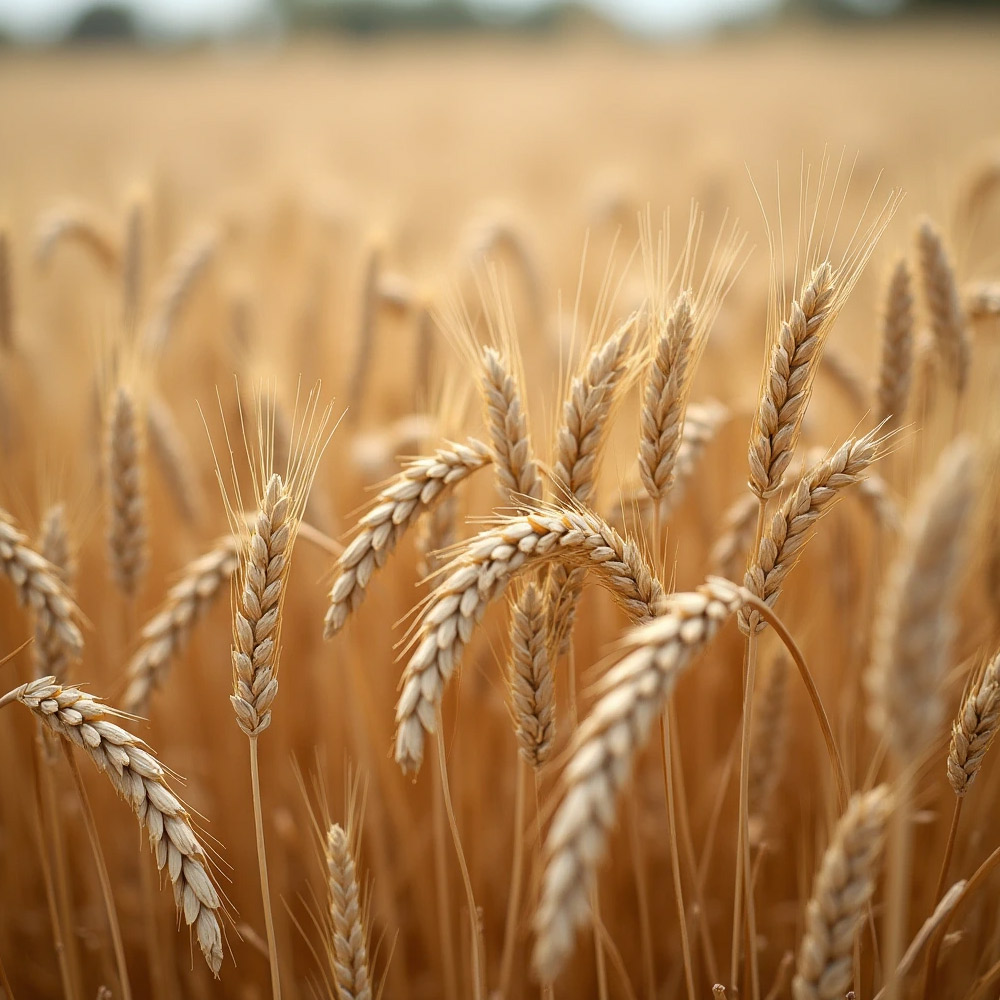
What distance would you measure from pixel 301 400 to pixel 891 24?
26.4 metres

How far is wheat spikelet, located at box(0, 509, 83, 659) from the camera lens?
1236 millimetres

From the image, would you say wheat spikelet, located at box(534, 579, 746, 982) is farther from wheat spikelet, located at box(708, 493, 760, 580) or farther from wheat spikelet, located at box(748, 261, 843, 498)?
wheat spikelet, located at box(708, 493, 760, 580)

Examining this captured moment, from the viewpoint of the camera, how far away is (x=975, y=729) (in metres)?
1.08

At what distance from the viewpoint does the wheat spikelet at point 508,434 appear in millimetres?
1194

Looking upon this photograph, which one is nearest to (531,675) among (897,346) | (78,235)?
(897,346)

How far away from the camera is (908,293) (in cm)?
151

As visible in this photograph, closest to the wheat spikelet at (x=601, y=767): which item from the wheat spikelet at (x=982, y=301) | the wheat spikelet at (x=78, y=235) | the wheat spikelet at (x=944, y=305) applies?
the wheat spikelet at (x=944, y=305)

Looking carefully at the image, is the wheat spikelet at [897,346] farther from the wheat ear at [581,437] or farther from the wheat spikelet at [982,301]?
the wheat ear at [581,437]

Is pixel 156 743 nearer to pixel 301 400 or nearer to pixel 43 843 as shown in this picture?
pixel 43 843

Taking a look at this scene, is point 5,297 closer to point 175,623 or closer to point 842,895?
point 175,623

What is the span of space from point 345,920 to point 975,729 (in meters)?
0.95

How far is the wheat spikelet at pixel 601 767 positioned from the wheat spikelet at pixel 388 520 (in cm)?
42

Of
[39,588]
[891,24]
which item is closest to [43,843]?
[39,588]

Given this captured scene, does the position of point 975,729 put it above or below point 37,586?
below
